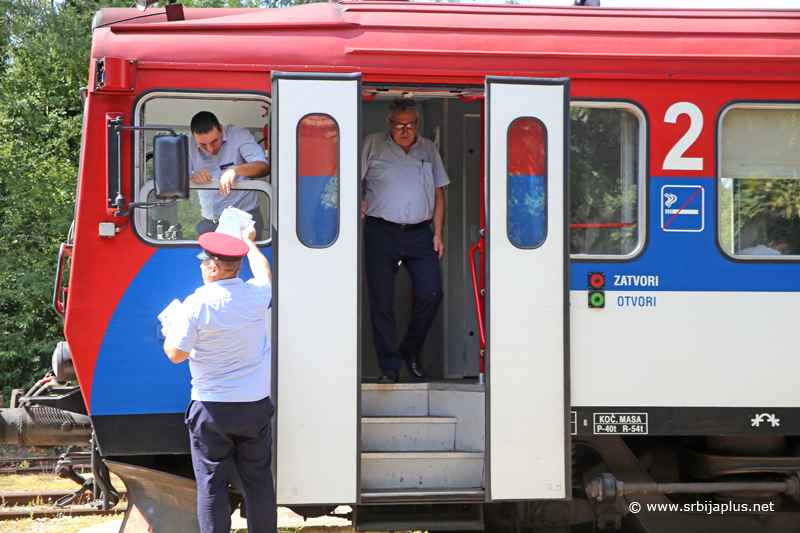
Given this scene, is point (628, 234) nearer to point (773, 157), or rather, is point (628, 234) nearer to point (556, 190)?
point (556, 190)

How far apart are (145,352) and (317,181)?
4.32 feet

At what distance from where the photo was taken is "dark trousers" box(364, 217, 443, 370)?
4340 mm

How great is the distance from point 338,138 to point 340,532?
3144 millimetres

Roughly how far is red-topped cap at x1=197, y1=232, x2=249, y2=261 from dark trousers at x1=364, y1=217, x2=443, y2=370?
Result: 4.09 ft

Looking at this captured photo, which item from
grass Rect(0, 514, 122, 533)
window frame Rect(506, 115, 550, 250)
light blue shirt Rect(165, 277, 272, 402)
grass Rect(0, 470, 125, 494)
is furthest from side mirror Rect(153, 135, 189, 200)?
grass Rect(0, 470, 125, 494)

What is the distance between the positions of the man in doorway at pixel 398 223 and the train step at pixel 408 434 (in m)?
0.51

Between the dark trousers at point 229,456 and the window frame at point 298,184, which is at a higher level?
the window frame at point 298,184

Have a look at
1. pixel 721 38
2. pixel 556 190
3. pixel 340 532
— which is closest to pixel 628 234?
pixel 556 190

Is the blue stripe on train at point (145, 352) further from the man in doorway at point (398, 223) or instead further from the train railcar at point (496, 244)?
the man in doorway at point (398, 223)

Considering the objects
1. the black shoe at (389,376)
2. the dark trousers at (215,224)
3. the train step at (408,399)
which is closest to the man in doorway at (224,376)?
the dark trousers at (215,224)

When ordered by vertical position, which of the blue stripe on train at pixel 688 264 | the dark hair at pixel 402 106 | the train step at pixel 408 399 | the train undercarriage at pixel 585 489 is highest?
the dark hair at pixel 402 106

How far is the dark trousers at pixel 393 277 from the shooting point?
4.34 m

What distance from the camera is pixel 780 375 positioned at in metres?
3.83

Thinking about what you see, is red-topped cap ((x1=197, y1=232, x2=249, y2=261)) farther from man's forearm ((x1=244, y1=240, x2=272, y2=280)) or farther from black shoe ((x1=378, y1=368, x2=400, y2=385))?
black shoe ((x1=378, y1=368, x2=400, y2=385))
